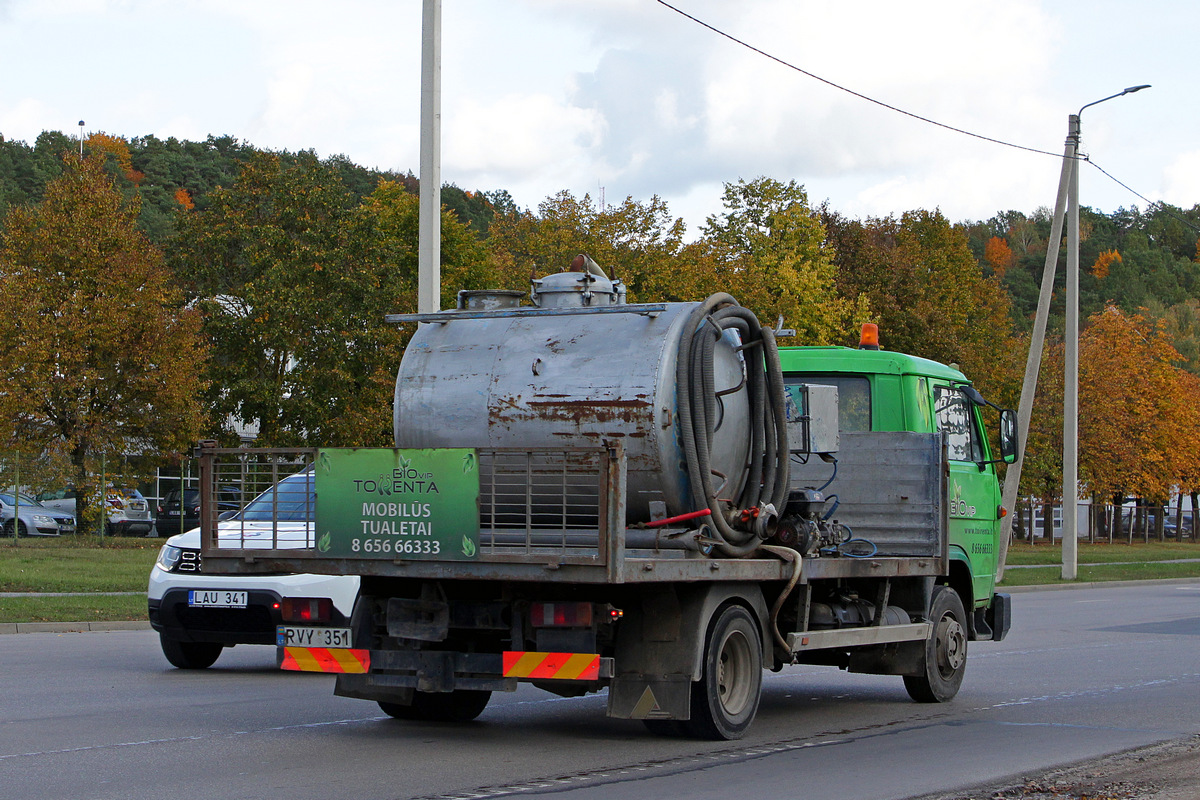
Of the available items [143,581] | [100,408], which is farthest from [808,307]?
[143,581]

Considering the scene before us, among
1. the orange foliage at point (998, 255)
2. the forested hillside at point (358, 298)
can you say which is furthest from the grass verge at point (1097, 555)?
the orange foliage at point (998, 255)

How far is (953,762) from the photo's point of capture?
27.1 feet

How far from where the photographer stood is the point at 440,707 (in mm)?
9609

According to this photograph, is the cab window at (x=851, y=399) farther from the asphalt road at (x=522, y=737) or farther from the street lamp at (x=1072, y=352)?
the street lamp at (x=1072, y=352)

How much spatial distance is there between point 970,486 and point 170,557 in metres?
6.84

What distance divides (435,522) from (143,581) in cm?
1557

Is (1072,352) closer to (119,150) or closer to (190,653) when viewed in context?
(190,653)

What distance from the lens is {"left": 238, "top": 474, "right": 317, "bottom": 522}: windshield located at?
8406 mm

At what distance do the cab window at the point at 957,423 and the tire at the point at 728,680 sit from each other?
336 centimetres

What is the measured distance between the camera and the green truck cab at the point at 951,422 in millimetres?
11172

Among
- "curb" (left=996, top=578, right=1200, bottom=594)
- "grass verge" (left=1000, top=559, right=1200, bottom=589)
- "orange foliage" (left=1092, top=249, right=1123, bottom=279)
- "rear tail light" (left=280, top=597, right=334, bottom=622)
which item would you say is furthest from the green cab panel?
"orange foliage" (left=1092, top=249, right=1123, bottom=279)

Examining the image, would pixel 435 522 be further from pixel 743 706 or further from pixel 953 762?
pixel 953 762

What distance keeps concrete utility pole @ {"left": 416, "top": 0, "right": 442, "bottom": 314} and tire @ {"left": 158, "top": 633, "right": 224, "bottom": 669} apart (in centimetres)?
496

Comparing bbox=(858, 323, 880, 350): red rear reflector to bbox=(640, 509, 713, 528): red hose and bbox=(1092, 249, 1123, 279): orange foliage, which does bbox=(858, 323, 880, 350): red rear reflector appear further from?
bbox=(1092, 249, 1123, 279): orange foliage
